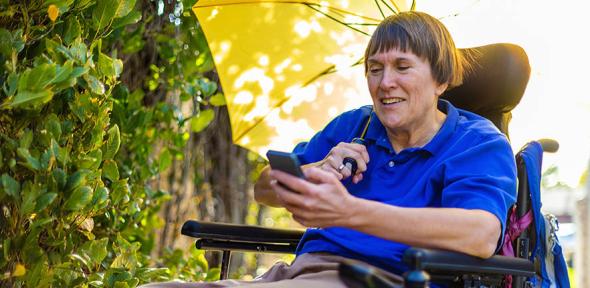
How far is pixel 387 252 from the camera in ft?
8.47

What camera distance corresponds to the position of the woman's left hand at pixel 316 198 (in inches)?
87.8

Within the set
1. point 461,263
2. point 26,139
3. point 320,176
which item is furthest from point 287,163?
point 26,139

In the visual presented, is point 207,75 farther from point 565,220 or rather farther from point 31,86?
point 565,220

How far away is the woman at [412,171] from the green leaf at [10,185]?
0.60m

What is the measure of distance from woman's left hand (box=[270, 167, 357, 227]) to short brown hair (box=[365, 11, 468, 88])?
620mm

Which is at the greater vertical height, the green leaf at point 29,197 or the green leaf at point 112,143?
the green leaf at point 112,143

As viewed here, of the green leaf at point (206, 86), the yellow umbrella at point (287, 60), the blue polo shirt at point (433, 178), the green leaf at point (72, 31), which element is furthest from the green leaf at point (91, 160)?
the green leaf at point (206, 86)

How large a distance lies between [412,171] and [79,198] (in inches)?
38.2

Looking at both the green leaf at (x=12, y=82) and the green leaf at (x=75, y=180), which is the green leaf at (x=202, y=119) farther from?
the green leaf at (x=12, y=82)

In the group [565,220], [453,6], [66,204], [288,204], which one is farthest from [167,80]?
[565,220]

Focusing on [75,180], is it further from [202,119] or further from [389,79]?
[202,119]

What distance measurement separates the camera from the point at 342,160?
9.04ft

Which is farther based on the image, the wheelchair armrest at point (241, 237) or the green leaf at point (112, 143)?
the wheelchair armrest at point (241, 237)

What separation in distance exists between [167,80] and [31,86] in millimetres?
1835
